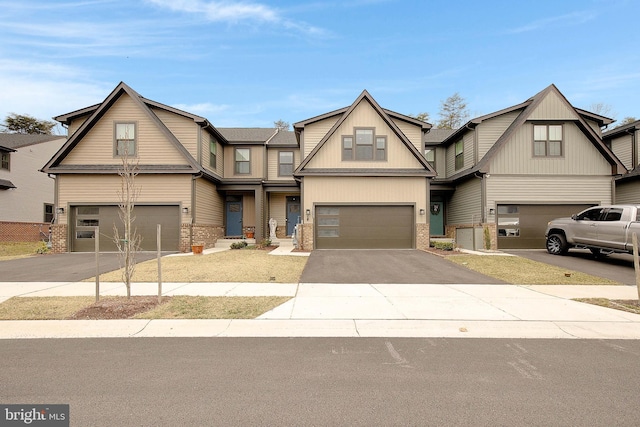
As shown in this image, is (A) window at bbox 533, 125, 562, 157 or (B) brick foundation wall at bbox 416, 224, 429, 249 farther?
(A) window at bbox 533, 125, 562, 157

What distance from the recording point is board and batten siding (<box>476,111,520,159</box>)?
713 inches

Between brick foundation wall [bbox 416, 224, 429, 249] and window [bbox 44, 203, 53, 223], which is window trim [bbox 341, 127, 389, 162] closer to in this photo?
brick foundation wall [bbox 416, 224, 429, 249]

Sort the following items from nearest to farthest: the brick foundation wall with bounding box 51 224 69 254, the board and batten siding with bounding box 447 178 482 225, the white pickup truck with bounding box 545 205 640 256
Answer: the white pickup truck with bounding box 545 205 640 256
the brick foundation wall with bounding box 51 224 69 254
the board and batten siding with bounding box 447 178 482 225

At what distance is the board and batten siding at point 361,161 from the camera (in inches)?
686

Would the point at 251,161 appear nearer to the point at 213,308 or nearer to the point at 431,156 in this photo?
the point at 431,156

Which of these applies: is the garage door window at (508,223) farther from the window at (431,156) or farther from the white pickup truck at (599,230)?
the window at (431,156)

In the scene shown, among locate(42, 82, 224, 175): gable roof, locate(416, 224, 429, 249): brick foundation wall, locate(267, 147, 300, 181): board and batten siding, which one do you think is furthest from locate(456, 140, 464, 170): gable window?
locate(42, 82, 224, 175): gable roof

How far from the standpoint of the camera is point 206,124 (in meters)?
18.2

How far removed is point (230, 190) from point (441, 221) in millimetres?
13638

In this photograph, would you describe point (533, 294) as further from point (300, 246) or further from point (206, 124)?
point (206, 124)

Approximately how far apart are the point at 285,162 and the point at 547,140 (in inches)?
582

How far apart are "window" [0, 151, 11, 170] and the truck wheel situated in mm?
32498

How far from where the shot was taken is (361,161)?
17.5m

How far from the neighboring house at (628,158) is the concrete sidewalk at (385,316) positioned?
13.2 m
